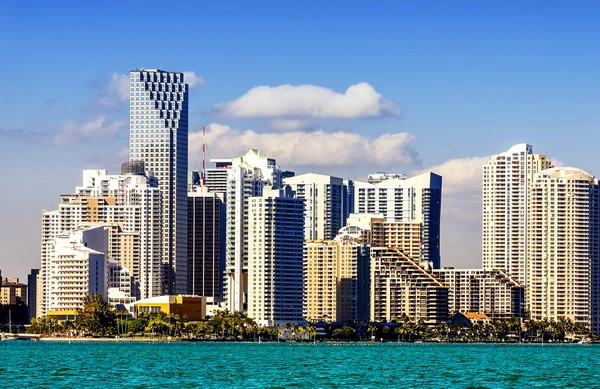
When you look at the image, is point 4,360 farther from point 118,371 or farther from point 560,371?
point 560,371

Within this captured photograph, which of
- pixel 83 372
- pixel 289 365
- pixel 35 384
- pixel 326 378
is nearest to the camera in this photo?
pixel 35 384

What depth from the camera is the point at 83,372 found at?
132 meters

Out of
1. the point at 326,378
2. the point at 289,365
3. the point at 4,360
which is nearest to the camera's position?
the point at 326,378

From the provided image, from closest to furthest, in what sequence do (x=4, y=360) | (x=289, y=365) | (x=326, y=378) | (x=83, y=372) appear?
(x=326, y=378)
(x=83, y=372)
(x=289, y=365)
(x=4, y=360)

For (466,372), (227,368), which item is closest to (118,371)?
(227,368)

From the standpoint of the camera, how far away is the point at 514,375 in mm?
135250

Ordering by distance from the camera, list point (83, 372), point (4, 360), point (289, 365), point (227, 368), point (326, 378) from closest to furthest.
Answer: point (326, 378)
point (83, 372)
point (227, 368)
point (289, 365)
point (4, 360)

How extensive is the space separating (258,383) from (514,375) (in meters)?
32.0

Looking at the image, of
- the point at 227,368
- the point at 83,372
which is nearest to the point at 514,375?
the point at 227,368

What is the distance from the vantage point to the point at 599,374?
140 m

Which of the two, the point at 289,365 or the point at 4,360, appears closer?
the point at 289,365

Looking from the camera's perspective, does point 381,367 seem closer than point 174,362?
Yes

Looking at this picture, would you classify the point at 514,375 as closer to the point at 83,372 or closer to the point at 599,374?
the point at 599,374

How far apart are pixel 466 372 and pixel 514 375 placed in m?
6.03
